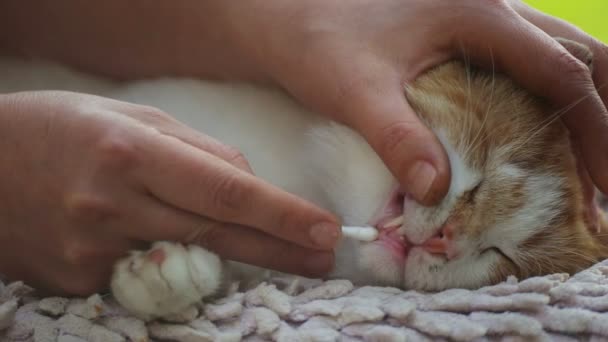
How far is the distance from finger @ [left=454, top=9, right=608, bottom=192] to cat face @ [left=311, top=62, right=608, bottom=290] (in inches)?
1.8

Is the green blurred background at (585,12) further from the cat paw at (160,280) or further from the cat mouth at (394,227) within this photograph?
the cat paw at (160,280)

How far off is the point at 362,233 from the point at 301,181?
0.72ft

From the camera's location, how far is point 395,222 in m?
1.00

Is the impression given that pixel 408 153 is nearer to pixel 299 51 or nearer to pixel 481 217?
pixel 481 217

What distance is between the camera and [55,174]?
2.79 feet

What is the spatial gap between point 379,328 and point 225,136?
0.55m

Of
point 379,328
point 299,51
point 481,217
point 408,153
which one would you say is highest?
point 299,51

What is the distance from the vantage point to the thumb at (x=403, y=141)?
0.90 meters

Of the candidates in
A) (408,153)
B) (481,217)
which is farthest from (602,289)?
(408,153)

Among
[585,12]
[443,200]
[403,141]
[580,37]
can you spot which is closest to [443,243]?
[443,200]

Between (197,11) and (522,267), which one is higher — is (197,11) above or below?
above

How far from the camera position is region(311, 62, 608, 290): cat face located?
979 mm

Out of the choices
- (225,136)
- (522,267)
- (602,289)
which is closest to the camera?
(602,289)

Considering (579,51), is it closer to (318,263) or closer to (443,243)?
(443,243)
